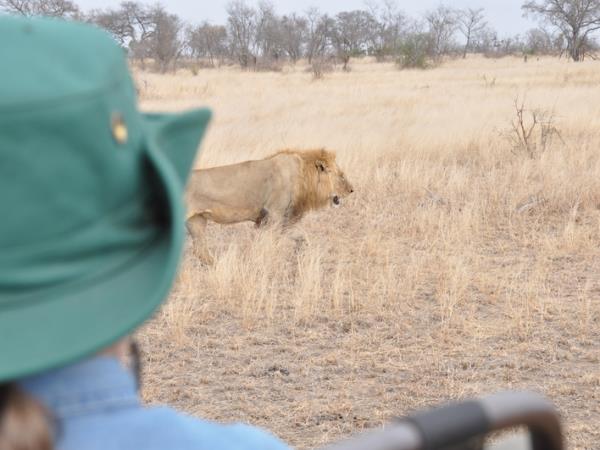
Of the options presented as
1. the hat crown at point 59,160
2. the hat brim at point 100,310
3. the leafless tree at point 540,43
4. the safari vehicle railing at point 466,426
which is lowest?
the leafless tree at point 540,43

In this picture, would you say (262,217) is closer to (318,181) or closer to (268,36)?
(318,181)

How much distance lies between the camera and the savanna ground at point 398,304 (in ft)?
14.9

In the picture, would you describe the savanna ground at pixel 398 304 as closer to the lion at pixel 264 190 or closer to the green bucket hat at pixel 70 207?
the lion at pixel 264 190

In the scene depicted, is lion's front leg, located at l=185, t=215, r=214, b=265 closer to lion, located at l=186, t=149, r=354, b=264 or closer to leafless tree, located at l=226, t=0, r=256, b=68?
lion, located at l=186, t=149, r=354, b=264

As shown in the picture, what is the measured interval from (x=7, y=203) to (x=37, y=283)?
9cm

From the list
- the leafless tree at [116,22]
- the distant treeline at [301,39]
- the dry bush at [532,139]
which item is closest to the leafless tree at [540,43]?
the distant treeline at [301,39]

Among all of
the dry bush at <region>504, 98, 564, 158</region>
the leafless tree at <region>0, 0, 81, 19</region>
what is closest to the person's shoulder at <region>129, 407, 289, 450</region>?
the dry bush at <region>504, 98, 564, 158</region>

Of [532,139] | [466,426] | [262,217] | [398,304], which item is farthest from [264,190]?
[466,426]

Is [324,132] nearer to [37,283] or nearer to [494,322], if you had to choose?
[494,322]

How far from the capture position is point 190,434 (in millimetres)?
940

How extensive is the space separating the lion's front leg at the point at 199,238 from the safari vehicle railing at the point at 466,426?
6.23m

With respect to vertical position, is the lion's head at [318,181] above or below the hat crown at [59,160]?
below

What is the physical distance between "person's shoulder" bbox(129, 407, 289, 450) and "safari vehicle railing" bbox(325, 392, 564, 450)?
0.10m

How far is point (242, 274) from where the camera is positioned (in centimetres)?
627
